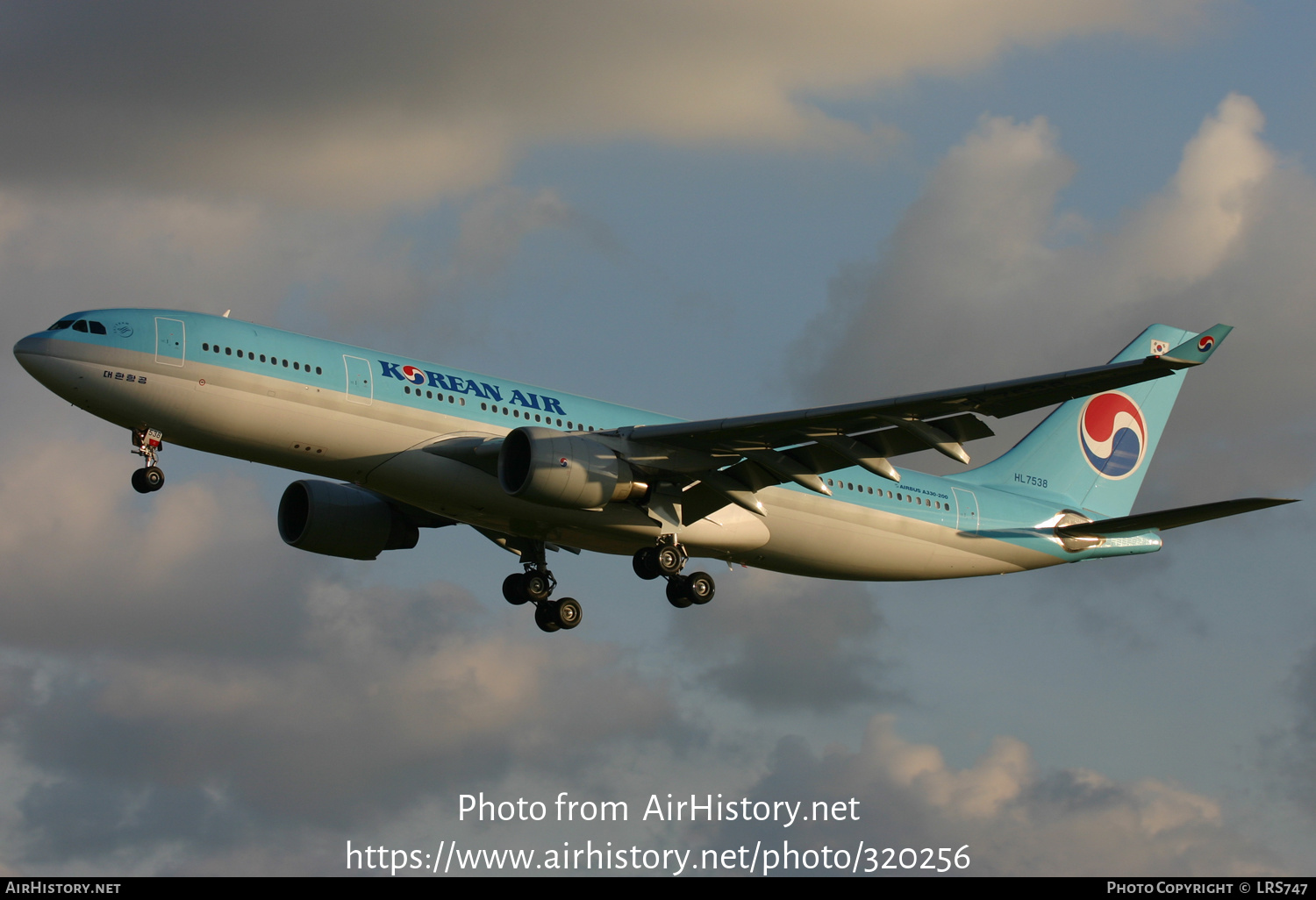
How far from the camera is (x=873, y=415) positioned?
32.4 meters

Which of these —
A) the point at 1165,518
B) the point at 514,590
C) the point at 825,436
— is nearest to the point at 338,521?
the point at 514,590

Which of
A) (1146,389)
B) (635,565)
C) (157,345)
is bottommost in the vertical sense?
(635,565)

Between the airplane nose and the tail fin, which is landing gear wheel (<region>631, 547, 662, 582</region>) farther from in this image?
the airplane nose

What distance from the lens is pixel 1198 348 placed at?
29.3 metres

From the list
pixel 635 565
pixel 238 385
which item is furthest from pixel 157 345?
pixel 635 565

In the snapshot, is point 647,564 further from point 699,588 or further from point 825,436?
point 825,436

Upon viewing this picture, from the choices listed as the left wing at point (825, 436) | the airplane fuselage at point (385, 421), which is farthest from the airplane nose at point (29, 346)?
the left wing at point (825, 436)

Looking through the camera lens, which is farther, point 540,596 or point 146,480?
point 540,596

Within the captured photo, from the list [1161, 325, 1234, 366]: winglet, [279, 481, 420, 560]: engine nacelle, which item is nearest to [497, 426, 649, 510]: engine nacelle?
[279, 481, 420, 560]: engine nacelle

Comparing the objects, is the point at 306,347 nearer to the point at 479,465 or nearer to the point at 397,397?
the point at 397,397

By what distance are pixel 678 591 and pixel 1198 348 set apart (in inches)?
565

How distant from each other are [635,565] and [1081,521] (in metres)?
14.8

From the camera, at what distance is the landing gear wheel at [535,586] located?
41.5 metres

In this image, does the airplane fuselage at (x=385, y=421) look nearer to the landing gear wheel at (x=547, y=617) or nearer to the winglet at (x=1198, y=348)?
the landing gear wheel at (x=547, y=617)
